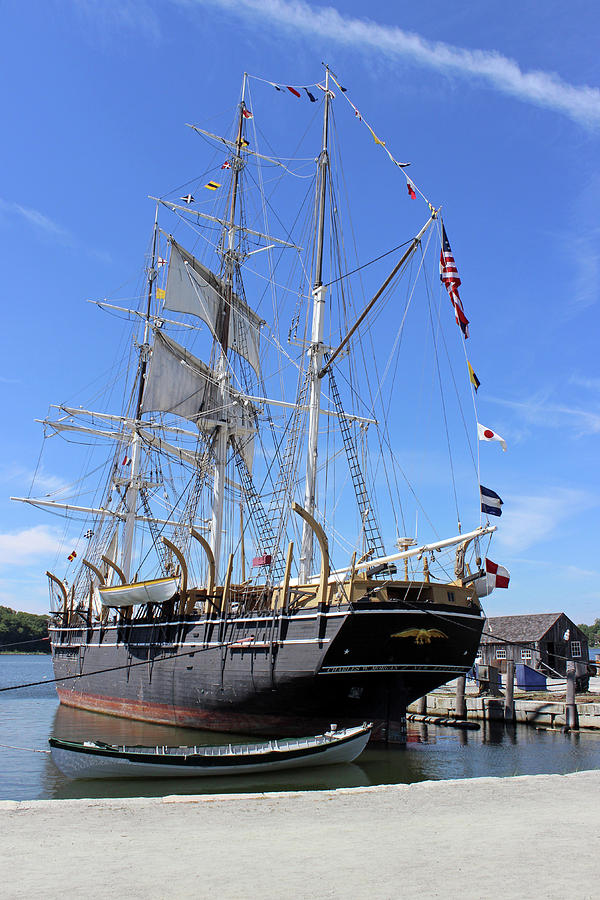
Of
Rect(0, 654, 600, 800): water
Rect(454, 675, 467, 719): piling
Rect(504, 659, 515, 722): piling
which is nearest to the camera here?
Rect(0, 654, 600, 800): water

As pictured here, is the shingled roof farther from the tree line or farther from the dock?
the tree line

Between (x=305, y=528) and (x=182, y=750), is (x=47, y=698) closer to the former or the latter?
(x=305, y=528)

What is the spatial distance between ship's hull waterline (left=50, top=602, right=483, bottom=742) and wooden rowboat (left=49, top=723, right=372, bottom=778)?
130 inches

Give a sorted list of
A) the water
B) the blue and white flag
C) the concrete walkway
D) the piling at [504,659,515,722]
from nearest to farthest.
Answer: the concrete walkway → the water → the blue and white flag → the piling at [504,659,515,722]

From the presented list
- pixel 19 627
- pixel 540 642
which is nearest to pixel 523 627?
pixel 540 642

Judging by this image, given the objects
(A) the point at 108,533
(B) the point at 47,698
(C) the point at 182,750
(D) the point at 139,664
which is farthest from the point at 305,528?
(B) the point at 47,698

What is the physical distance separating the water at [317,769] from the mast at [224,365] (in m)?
9.50

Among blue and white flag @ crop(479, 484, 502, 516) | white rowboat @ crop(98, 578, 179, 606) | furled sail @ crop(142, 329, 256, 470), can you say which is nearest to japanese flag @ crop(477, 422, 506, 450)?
blue and white flag @ crop(479, 484, 502, 516)

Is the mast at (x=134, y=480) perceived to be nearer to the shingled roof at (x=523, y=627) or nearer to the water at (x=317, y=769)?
the water at (x=317, y=769)

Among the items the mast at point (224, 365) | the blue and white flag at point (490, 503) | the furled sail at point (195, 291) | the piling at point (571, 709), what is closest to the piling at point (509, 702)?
the piling at point (571, 709)

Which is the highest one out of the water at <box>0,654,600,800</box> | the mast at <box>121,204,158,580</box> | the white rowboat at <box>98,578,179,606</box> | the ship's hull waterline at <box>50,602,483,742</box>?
the mast at <box>121,204,158,580</box>

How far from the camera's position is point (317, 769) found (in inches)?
640

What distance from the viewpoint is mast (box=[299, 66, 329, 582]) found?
2480 cm

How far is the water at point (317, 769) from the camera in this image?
14.8 m
